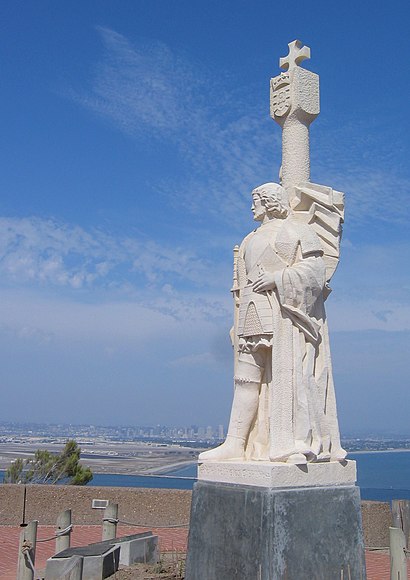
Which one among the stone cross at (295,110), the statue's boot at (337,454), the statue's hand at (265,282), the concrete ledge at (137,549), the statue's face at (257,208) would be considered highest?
the stone cross at (295,110)

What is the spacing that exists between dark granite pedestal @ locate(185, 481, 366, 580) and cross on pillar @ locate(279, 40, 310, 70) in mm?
3894

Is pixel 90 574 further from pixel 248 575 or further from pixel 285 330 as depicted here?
pixel 285 330

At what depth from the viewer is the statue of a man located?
5.54 m

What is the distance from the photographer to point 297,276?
223 inches

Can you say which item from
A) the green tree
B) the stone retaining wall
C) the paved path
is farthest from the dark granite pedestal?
the green tree

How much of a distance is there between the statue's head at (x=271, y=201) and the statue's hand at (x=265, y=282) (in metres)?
0.64

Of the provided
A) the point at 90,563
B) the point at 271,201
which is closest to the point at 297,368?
the point at 271,201

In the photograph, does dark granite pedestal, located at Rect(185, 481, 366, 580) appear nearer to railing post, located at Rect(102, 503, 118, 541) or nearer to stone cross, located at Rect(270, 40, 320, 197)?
stone cross, located at Rect(270, 40, 320, 197)

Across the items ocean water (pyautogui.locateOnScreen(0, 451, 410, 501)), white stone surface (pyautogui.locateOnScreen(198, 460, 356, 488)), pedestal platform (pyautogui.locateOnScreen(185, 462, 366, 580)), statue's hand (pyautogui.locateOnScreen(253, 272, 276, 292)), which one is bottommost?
ocean water (pyautogui.locateOnScreen(0, 451, 410, 501))

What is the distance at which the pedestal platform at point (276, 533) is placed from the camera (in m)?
5.09

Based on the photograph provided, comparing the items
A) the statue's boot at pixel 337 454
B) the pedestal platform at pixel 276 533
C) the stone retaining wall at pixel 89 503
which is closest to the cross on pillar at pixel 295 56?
the statue's boot at pixel 337 454

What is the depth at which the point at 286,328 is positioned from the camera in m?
5.69

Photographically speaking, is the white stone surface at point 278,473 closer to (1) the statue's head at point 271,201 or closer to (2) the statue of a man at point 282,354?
(2) the statue of a man at point 282,354

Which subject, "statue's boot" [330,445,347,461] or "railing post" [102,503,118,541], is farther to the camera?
"railing post" [102,503,118,541]
